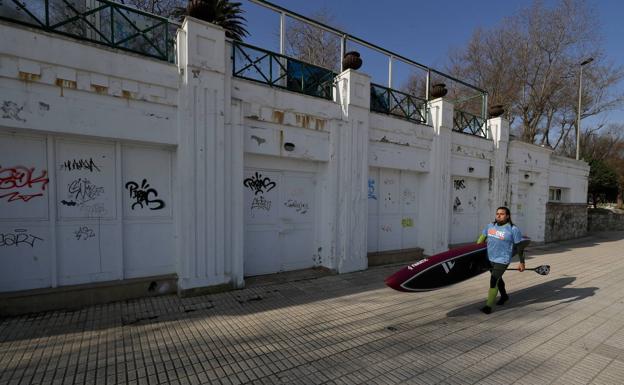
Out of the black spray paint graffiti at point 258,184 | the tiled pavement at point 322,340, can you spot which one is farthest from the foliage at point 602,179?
the black spray paint graffiti at point 258,184

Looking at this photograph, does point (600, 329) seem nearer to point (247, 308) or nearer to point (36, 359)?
point (247, 308)

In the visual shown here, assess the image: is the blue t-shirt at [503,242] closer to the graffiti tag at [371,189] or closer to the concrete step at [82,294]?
the graffiti tag at [371,189]

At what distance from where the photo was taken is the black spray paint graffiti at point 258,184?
18.9 feet

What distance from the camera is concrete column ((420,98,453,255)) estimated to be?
320 inches

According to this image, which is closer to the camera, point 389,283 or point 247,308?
point 389,283

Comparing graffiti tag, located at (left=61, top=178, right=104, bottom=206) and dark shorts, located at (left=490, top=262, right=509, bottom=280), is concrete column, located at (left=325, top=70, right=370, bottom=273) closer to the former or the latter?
dark shorts, located at (left=490, top=262, right=509, bottom=280)

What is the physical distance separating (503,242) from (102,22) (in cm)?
706

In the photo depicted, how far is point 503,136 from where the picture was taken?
32.5 feet

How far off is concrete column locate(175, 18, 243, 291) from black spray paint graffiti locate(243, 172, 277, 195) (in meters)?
0.49

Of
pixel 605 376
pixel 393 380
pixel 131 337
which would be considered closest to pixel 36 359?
pixel 131 337

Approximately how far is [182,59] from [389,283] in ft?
15.7

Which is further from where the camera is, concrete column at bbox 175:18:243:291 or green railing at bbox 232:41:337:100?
green railing at bbox 232:41:337:100

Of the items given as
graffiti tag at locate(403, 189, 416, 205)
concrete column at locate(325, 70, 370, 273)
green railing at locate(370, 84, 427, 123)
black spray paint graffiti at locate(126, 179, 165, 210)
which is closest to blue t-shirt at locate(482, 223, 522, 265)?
concrete column at locate(325, 70, 370, 273)

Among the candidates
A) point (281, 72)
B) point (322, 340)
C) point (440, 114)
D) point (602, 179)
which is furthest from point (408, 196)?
point (602, 179)
